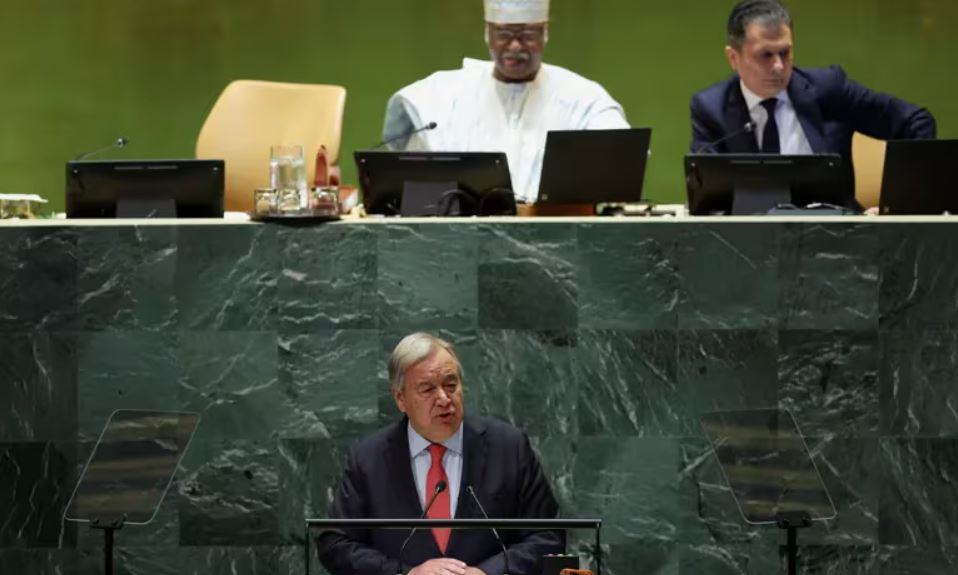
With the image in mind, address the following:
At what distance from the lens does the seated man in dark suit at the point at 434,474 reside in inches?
180

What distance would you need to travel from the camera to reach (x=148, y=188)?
5.50 metres

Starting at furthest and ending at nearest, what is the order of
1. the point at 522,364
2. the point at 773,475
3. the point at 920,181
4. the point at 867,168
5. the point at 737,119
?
the point at 867,168, the point at 737,119, the point at 920,181, the point at 522,364, the point at 773,475

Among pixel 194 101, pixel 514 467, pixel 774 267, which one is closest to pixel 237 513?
pixel 514 467

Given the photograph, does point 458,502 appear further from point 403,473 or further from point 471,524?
point 471,524

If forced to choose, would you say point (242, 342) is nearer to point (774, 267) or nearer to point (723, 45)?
point (774, 267)

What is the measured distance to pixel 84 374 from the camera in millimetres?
5191

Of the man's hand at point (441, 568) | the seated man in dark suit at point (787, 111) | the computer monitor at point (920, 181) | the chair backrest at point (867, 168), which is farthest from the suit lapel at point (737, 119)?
the man's hand at point (441, 568)

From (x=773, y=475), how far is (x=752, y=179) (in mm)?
1495

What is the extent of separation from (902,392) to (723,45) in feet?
13.0

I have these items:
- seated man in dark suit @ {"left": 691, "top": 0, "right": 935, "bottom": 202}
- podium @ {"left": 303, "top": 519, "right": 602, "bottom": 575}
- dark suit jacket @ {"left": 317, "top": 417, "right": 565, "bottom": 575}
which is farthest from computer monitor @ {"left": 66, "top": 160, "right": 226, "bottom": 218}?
seated man in dark suit @ {"left": 691, "top": 0, "right": 935, "bottom": 202}

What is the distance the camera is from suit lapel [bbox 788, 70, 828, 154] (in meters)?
6.71

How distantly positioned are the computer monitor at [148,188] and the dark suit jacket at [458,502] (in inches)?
46.7

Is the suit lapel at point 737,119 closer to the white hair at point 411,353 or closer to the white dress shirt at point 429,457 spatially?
the white hair at point 411,353

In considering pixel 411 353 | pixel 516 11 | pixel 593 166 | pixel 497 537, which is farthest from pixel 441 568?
pixel 516 11
